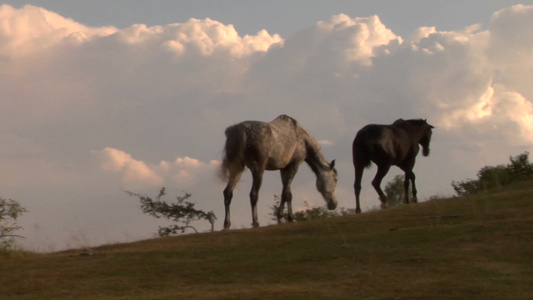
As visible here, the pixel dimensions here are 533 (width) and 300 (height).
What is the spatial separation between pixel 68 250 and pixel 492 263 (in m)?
7.57

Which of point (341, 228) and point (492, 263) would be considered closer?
point (492, 263)

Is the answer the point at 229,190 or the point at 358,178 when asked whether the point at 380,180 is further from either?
the point at 229,190

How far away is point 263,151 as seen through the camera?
15.8 metres

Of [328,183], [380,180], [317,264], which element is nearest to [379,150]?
[380,180]

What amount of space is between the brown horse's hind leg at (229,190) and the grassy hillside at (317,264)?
6.41ft

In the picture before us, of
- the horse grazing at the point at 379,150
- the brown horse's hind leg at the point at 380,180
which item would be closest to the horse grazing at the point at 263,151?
the horse grazing at the point at 379,150

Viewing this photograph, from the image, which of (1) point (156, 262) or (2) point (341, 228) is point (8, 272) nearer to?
(1) point (156, 262)

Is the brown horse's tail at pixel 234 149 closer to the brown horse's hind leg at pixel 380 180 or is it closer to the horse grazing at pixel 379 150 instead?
the horse grazing at pixel 379 150

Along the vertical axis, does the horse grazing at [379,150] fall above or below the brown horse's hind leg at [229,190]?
above

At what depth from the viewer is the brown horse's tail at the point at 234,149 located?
1566 centimetres

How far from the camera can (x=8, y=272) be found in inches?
394

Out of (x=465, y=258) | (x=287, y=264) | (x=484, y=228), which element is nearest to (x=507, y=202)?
(x=484, y=228)

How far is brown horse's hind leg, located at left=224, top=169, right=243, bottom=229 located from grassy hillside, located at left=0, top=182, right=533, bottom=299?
6.41 ft

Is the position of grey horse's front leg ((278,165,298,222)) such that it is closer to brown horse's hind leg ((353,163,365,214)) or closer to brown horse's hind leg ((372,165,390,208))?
brown horse's hind leg ((353,163,365,214))
